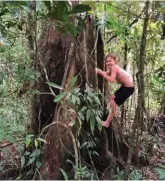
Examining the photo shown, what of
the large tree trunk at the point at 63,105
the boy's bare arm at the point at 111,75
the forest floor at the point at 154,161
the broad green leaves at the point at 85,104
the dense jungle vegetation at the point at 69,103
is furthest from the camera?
the forest floor at the point at 154,161

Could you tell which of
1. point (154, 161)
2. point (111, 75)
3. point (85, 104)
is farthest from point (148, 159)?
point (85, 104)

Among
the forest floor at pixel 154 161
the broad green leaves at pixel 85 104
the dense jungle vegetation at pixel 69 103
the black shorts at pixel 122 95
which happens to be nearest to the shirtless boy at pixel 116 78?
the black shorts at pixel 122 95

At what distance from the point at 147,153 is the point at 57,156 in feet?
5.74

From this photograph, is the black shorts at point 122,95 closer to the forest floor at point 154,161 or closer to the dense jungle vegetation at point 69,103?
the dense jungle vegetation at point 69,103

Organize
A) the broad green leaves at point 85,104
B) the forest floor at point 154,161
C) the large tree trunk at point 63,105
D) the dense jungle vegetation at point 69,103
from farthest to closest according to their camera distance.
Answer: the forest floor at point 154,161 < the large tree trunk at point 63,105 < the dense jungle vegetation at point 69,103 < the broad green leaves at point 85,104

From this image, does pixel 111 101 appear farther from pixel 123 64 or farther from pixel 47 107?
pixel 123 64

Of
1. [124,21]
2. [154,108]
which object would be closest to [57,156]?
[124,21]

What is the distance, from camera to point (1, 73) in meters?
3.22

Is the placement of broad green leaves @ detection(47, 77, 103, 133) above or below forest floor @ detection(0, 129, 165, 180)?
above

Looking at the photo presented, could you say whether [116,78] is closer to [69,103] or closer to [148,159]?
[69,103]

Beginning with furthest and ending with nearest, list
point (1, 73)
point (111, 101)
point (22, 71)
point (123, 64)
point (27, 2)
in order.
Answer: point (123, 64), point (111, 101), point (22, 71), point (1, 73), point (27, 2)

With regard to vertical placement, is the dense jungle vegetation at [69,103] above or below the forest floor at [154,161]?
above

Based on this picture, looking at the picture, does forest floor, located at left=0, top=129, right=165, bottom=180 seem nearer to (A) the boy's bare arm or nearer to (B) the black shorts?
(B) the black shorts

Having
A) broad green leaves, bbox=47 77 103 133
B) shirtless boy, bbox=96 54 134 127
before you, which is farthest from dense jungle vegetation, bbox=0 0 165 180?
shirtless boy, bbox=96 54 134 127
